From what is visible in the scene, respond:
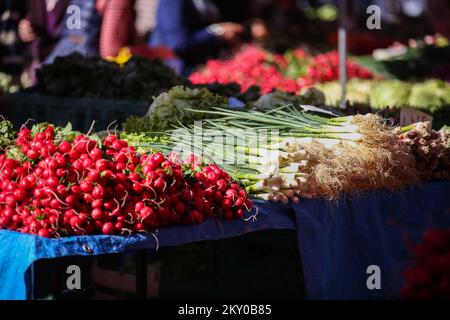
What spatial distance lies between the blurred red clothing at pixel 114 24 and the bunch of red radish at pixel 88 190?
3841 millimetres

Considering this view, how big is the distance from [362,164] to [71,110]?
244 cm

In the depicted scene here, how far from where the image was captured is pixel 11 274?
254 cm

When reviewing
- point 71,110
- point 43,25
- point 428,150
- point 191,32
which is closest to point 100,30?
→ point 43,25

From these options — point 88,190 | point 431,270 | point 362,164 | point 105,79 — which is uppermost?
point 105,79

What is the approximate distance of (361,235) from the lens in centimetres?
358

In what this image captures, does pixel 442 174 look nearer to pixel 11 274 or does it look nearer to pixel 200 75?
pixel 11 274

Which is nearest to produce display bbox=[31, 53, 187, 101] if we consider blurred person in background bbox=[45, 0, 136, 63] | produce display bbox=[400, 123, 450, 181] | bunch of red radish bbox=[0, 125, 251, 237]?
blurred person in background bbox=[45, 0, 136, 63]

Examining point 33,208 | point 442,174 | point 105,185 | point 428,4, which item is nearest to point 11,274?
point 33,208

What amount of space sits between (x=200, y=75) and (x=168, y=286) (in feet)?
10.4

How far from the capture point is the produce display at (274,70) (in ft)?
22.5

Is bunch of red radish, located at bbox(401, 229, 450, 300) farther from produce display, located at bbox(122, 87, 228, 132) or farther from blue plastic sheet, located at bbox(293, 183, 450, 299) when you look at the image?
produce display, located at bbox(122, 87, 228, 132)

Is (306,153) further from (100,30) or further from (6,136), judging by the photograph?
(100,30)

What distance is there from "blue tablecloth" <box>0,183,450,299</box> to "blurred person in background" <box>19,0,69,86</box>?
397 centimetres

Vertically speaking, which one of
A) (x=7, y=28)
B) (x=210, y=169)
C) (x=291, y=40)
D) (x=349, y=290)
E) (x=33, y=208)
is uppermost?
(x=291, y=40)
